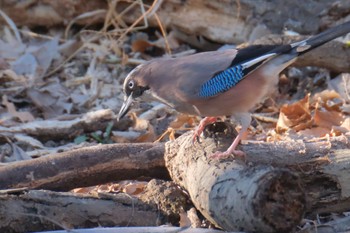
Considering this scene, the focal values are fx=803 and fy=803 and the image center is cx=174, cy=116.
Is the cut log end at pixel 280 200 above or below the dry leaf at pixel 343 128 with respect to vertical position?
above

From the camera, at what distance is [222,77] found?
3939mm

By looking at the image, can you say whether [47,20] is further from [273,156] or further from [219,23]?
[273,156]

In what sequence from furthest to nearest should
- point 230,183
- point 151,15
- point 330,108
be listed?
point 151,15
point 330,108
point 230,183

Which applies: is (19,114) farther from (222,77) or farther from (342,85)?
(342,85)

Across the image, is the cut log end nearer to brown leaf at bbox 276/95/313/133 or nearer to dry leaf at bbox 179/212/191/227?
dry leaf at bbox 179/212/191/227

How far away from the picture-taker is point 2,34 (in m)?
6.72

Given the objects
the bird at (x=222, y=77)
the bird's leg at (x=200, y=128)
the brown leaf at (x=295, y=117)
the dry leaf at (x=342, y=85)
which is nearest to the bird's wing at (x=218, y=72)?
the bird at (x=222, y=77)

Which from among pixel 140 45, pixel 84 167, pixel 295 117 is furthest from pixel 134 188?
pixel 140 45

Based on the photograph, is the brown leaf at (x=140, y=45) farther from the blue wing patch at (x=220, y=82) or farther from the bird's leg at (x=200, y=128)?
the blue wing patch at (x=220, y=82)

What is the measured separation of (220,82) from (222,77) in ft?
0.09

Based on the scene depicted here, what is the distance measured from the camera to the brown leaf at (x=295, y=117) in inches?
203

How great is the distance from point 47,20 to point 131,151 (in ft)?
9.97

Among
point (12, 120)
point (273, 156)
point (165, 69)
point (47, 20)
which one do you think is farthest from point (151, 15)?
point (273, 156)

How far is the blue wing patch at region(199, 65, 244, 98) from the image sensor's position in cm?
393
